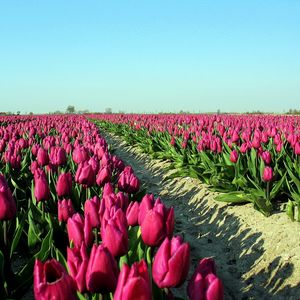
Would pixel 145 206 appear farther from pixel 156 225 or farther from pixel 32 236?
pixel 32 236

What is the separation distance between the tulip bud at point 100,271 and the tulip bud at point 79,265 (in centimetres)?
5

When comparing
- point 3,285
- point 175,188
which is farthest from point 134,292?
point 175,188

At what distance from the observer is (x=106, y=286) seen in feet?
4.91

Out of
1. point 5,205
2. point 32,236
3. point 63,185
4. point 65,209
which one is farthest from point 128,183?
point 5,205

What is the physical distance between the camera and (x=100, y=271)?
1.46m

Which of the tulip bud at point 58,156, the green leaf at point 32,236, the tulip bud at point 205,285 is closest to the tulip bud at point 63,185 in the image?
the green leaf at point 32,236

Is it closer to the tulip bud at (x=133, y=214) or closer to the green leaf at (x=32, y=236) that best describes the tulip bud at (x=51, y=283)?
the tulip bud at (x=133, y=214)

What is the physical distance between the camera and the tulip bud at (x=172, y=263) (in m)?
1.50

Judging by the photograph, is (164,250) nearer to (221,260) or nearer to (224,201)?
(221,260)

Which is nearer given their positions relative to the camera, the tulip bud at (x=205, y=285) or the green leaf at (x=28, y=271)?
the tulip bud at (x=205, y=285)

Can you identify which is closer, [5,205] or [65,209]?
[5,205]

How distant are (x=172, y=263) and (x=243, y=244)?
10.1 feet

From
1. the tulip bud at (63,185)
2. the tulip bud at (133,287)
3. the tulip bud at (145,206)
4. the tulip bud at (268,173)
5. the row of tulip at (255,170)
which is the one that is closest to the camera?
the tulip bud at (133,287)

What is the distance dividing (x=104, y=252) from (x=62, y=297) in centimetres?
22
